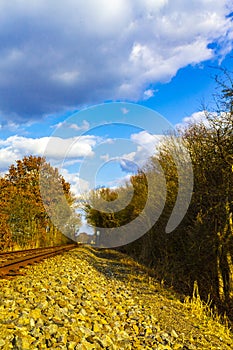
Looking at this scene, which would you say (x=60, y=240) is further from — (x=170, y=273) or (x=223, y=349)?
(x=223, y=349)

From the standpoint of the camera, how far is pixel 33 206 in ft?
96.2

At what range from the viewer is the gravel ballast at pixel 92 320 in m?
4.19

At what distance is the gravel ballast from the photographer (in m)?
4.19

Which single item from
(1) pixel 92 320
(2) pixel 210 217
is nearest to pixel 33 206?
(2) pixel 210 217

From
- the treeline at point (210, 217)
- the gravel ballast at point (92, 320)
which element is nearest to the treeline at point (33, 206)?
the treeline at point (210, 217)

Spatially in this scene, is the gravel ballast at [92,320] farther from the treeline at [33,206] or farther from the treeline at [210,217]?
the treeline at [33,206]

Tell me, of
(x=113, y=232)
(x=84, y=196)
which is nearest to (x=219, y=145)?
(x=113, y=232)

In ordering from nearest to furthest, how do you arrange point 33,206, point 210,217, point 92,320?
point 92,320
point 210,217
point 33,206

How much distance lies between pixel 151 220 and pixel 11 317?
12.9 m

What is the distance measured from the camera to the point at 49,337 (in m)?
4.14

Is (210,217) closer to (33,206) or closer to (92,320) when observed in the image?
(92,320)

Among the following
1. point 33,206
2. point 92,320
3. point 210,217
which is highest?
point 33,206

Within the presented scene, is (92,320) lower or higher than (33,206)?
lower

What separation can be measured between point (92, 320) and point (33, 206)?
25040 millimetres
